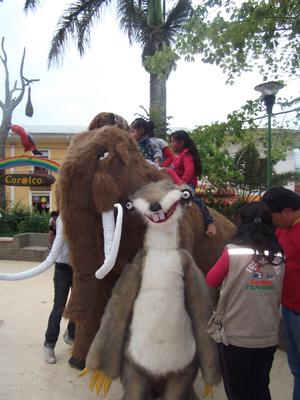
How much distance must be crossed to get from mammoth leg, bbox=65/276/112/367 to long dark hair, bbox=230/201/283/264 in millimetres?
885

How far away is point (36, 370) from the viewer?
361cm

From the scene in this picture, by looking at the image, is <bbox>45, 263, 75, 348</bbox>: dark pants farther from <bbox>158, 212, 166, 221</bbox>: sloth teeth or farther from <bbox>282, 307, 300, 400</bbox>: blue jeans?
<bbox>282, 307, 300, 400</bbox>: blue jeans

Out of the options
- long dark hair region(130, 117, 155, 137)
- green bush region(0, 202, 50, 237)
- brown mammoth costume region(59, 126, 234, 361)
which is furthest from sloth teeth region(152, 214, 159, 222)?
green bush region(0, 202, 50, 237)

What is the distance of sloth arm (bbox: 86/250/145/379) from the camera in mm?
2371

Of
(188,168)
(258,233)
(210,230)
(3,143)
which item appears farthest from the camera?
(3,143)

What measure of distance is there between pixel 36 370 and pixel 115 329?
1641 millimetres

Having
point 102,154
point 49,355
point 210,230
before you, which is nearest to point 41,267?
point 102,154

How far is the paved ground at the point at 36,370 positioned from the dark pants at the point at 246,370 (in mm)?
947

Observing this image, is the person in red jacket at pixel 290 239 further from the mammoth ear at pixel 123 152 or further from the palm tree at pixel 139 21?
the palm tree at pixel 139 21

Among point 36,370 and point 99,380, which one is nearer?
point 99,380

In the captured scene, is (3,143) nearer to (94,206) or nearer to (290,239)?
(94,206)

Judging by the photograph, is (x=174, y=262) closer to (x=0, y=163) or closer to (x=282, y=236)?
(x=282, y=236)

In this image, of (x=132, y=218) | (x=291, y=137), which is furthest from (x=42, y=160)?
(x=132, y=218)

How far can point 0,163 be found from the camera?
9.52 m
